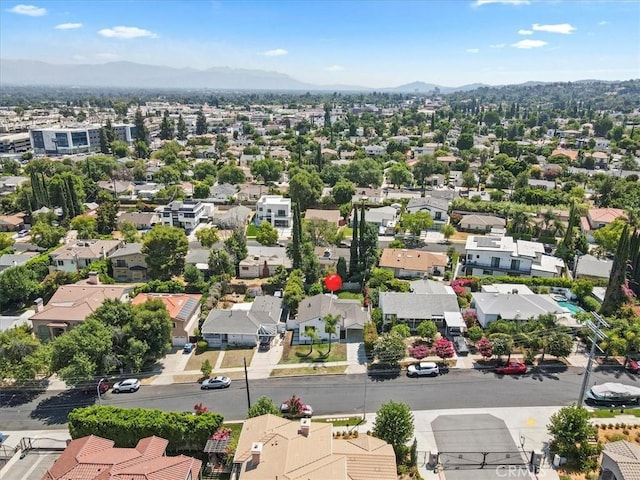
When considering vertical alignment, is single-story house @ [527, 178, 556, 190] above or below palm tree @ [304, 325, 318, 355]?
above

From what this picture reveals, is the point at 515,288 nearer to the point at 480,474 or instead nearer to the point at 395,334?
the point at 395,334

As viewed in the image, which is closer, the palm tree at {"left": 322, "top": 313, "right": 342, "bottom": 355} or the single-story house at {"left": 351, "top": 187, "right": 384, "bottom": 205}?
the palm tree at {"left": 322, "top": 313, "right": 342, "bottom": 355}

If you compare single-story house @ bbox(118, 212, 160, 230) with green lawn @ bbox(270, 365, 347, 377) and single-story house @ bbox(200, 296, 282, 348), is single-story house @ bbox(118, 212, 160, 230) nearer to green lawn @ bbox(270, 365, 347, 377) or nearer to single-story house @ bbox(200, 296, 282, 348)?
single-story house @ bbox(200, 296, 282, 348)

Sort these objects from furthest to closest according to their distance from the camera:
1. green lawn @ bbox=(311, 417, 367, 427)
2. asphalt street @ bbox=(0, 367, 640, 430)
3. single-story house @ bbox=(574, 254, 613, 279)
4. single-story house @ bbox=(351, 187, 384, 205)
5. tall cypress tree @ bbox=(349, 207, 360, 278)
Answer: single-story house @ bbox=(351, 187, 384, 205) → tall cypress tree @ bbox=(349, 207, 360, 278) → single-story house @ bbox=(574, 254, 613, 279) → asphalt street @ bbox=(0, 367, 640, 430) → green lawn @ bbox=(311, 417, 367, 427)

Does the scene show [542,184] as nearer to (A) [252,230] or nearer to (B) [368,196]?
(B) [368,196]

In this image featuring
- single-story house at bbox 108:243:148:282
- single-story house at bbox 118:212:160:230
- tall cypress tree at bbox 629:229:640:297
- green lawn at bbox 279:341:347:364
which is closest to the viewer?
green lawn at bbox 279:341:347:364

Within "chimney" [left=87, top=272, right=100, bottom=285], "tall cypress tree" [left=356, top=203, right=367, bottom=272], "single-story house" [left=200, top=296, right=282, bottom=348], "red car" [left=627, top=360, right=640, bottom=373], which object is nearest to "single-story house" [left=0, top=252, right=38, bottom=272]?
"chimney" [left=87, top=272, right=100, bottom=285]

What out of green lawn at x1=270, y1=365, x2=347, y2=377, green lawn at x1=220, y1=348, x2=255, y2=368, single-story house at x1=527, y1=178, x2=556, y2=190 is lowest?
green lawn at x1=220, y1=348, x2=255, y2=368

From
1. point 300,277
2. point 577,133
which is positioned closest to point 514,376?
point 300,277
